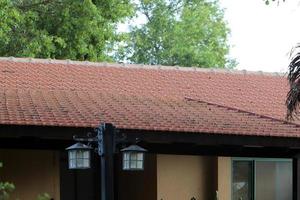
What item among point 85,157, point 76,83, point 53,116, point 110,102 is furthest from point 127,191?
point 85,157

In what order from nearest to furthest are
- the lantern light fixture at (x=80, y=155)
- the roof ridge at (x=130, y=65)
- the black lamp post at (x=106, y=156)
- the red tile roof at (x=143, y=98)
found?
1. the black lamp post at (x=106, y=156)
2. the lantern light fixture at (x=80, y=155)
3. the red tile roof at (x=143, y=98)
4. the roof ridge at (x=130, y=65)

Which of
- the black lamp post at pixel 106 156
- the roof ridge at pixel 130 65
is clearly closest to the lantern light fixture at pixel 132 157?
the black lamp post at pixel 106 156

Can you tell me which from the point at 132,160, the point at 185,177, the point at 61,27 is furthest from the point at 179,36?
the point at 132,160

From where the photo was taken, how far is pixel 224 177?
15562 mm

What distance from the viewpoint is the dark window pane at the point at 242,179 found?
15719 mm

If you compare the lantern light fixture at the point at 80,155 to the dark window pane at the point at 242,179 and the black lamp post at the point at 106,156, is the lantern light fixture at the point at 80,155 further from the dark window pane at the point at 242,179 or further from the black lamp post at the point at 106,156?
the dark window pane at the point at 242,179

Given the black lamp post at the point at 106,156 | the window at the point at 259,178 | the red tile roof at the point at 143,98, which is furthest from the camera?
the window at the point at 259,178

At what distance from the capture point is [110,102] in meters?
13.2

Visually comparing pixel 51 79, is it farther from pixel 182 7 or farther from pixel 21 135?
pixel 182 7

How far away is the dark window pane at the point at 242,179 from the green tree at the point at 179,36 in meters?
19.9

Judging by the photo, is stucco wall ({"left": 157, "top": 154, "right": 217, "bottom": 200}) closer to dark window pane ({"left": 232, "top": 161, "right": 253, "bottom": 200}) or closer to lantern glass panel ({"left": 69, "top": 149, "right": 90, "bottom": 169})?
dark window pane ({"left": 232, "top": 161, "right": 253, "bottom": 200})

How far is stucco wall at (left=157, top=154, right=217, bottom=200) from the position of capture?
15586 mm

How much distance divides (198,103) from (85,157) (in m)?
5.79

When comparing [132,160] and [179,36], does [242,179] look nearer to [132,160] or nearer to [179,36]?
[132,160]
